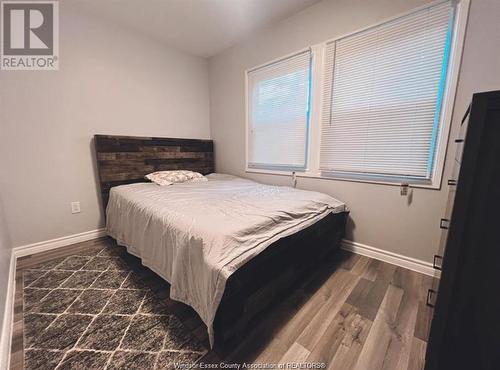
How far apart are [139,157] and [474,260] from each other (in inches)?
118

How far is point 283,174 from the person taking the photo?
2.62 meters

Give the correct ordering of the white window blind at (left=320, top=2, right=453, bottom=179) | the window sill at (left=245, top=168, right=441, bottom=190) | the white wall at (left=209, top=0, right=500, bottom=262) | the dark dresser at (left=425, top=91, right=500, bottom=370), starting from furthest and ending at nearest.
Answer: the window sill at (left=245, top=168, right=441, bottom=190) < the white window blind at (left=320, top=2, right=453, bottom=179) < the white wall at (left=209, top=0, right=500, bottom=262) < the dark dresser at (left=425, top=91, right=500, bottom=370)

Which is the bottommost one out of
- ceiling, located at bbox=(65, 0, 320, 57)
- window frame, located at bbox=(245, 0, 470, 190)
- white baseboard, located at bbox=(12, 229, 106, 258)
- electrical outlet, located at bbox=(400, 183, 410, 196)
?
white baseboard, located at bbox=(12, 229, 106, 258)

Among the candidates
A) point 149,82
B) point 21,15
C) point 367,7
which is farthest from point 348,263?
point 21,15

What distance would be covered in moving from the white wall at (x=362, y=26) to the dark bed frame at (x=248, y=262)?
0.27 metres

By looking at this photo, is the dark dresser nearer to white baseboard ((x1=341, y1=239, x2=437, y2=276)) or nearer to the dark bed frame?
the dark bed frame

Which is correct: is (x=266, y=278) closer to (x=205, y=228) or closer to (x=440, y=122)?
(x=205, y=228)

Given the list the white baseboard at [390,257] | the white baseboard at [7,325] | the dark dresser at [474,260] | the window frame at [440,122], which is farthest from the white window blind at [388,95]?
the white baseboard at [7,325]

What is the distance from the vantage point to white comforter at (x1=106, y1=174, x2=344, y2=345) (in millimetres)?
1026

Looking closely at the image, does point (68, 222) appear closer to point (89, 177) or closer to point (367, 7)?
point (89, 177)

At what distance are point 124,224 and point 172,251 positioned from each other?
0.98 m

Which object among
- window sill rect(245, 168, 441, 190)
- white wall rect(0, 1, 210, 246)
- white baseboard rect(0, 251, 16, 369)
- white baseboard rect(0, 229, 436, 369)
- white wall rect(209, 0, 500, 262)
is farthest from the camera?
white wall rect(0, 1, 210, 246)

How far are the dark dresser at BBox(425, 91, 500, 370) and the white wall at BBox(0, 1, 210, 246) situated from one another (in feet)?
10.0

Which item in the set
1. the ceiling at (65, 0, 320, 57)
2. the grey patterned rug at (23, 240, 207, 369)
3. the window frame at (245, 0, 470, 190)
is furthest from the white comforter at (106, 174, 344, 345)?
the ceiling at (65, 0, 320, 57)
